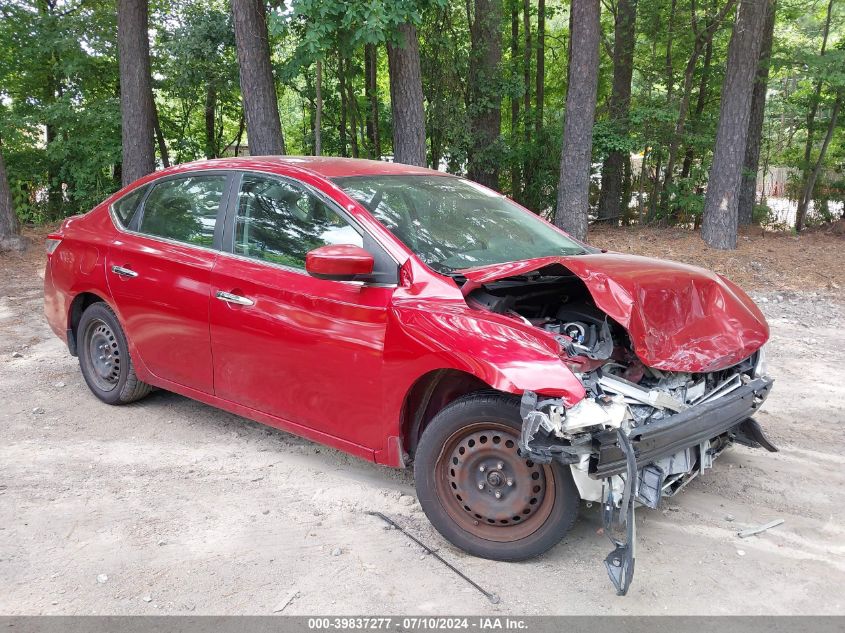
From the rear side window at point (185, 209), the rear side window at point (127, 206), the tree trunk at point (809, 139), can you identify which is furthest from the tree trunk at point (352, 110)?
the rear side window at point (185, 209)

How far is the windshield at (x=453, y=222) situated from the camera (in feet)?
12.3

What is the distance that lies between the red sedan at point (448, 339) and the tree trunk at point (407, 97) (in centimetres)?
658

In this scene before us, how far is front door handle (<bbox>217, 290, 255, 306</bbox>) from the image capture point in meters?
3.91

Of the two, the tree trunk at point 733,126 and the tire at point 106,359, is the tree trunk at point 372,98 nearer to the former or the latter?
the tree trunk at point 733,126

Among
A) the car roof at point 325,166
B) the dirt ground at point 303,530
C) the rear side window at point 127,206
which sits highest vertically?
the car roof at point 325,166

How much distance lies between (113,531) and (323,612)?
1.30 m

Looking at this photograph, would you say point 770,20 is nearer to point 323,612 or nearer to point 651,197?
point 651,197

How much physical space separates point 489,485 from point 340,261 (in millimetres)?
1249

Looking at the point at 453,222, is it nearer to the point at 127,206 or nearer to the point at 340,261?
the point at 340,261

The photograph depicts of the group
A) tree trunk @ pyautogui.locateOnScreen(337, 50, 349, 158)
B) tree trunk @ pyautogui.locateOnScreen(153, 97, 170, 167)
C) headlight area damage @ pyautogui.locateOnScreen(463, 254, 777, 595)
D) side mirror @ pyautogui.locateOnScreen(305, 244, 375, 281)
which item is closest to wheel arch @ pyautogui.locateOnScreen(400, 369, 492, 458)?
headlight area damage @ pyautogui.locateOnScreen(463, 254, 777, 595)

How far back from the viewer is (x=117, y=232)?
4875 mm

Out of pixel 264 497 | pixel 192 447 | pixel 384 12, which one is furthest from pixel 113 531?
pixel 384 12

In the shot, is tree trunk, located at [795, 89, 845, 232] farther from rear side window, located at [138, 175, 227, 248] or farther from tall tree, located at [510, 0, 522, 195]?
rear side window, located at [138, 175, 227, 248]

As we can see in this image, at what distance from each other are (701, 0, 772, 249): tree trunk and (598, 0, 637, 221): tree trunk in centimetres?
295
